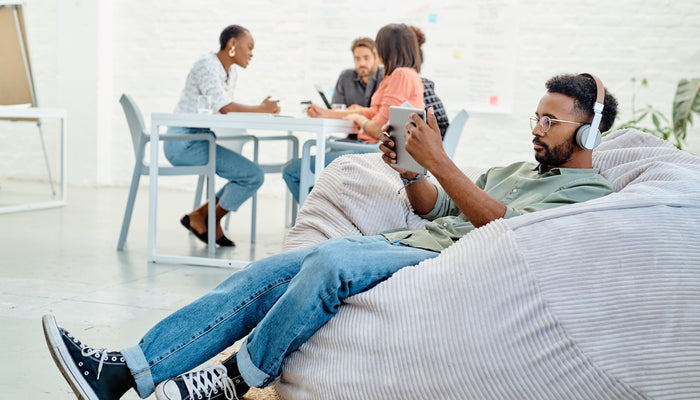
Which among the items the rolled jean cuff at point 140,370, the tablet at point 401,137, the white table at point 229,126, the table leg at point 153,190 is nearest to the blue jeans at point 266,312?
the rolled jean cuff at point 140,370

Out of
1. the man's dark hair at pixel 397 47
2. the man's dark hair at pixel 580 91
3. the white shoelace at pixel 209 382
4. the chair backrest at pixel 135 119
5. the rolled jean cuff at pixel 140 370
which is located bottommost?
the white shoelace at pixel 209 382

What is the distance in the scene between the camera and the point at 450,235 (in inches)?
68.0

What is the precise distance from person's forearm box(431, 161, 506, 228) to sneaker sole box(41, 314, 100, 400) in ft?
2.90

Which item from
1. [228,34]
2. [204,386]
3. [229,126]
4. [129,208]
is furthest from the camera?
[228,34]

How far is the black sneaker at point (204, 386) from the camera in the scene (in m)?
1.53

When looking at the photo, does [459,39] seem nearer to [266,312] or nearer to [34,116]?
[34,116]

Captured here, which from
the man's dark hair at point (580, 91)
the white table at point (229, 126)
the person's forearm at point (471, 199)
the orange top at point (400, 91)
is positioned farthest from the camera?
the orange top at point (400, 91)

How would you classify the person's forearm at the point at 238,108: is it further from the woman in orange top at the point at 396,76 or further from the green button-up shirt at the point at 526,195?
the green button-up shirt at the point at 526,195

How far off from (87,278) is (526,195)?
194 cm

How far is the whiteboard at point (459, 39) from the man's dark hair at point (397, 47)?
2.18 meters

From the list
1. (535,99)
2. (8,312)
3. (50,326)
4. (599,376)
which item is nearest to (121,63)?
(535,99)

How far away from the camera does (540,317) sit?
54.7 inches

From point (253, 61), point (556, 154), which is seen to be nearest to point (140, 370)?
point (556, 154)

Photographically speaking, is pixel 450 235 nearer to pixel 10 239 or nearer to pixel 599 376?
pixel 599 376
